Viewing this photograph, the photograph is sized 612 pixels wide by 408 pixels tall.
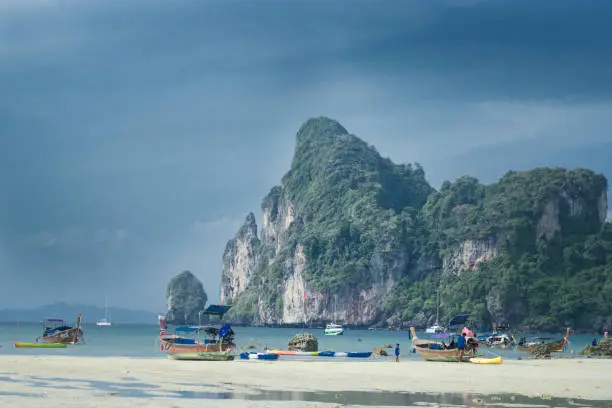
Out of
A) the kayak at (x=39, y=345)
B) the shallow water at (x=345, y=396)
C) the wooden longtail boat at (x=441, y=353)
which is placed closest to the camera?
the shallow water at (x=345, y=396)

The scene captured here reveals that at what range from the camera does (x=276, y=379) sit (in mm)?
39875

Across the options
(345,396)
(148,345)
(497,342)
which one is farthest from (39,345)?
(497,342)

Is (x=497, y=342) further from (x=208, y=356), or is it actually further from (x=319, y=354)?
(x=208, y=356)

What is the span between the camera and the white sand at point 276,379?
96.1 feet

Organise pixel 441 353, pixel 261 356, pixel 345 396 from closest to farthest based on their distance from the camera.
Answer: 1. pixel 345 396
2. pixel 441 353
3. pixel 261 356

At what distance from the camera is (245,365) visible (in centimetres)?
4991

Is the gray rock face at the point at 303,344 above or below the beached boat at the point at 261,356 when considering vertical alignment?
above

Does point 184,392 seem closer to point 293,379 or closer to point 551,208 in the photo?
point 293,379

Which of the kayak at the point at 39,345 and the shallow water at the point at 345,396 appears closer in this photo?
the shallow water at the point at 345,396

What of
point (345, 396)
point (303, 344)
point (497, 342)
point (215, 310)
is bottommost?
point (345, 396)

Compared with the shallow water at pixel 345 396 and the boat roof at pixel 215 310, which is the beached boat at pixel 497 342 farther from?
the shallow water at pixel 345 396

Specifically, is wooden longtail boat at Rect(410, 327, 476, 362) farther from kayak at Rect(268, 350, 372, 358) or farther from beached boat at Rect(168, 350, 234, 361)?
beached boat at Rect(168, 350, 234, 361)

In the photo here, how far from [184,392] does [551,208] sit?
6701 inches

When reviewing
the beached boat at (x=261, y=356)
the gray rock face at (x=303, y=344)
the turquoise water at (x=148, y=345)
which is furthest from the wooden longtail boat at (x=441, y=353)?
the gray rock face at (x=303, y=344)
